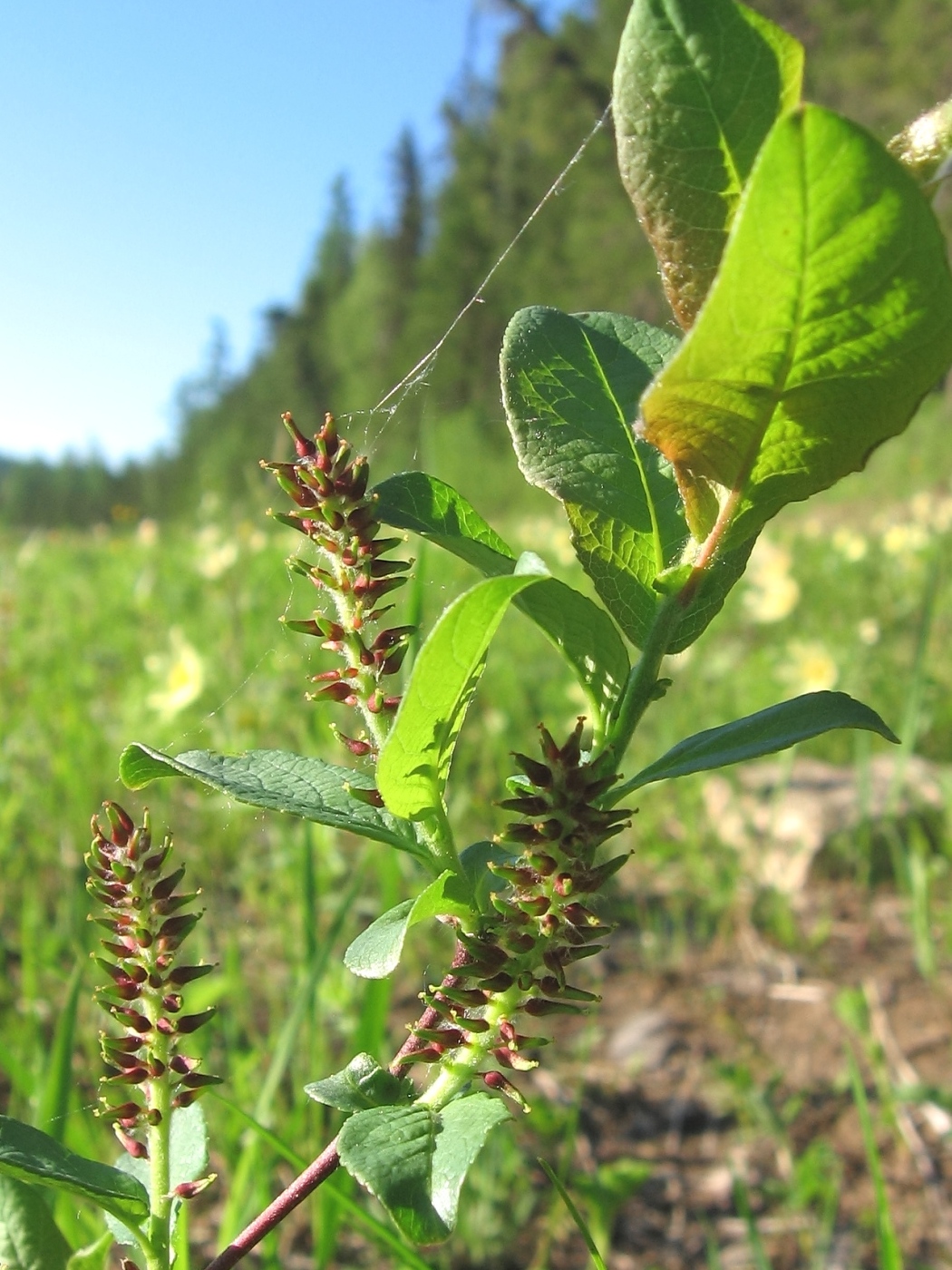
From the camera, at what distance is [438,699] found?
354mm

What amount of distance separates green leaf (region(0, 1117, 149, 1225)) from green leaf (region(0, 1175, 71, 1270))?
0.06 meters

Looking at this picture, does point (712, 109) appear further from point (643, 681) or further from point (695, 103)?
point (643, 681)

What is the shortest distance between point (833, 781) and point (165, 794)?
1731 millimetres

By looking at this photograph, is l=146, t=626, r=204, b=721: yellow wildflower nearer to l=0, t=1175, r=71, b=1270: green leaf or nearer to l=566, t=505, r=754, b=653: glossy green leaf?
l=0, t=1175, r=71, b=1270: green leaf

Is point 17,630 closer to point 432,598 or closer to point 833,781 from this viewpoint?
point 432,598

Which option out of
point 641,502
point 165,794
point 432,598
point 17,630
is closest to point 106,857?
point 641,502

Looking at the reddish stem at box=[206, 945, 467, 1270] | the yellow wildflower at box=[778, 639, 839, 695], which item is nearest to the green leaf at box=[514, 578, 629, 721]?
the reddish stem at box=[206, 945, 467, 1270]

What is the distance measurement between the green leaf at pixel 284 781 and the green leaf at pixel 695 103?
0.24 m

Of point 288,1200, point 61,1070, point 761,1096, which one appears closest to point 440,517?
point 288,1200

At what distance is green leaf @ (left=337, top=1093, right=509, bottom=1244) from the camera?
34 cm

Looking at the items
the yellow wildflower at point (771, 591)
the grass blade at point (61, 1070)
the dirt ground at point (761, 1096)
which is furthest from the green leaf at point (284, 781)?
the yellow wildflower at point (771, 591)

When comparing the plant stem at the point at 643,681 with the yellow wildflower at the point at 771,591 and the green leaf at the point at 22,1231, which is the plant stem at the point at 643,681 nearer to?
the green leaf at the point at 22,1231

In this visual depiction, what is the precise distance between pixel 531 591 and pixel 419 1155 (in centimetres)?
21

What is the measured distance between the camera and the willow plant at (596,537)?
0.31 m
